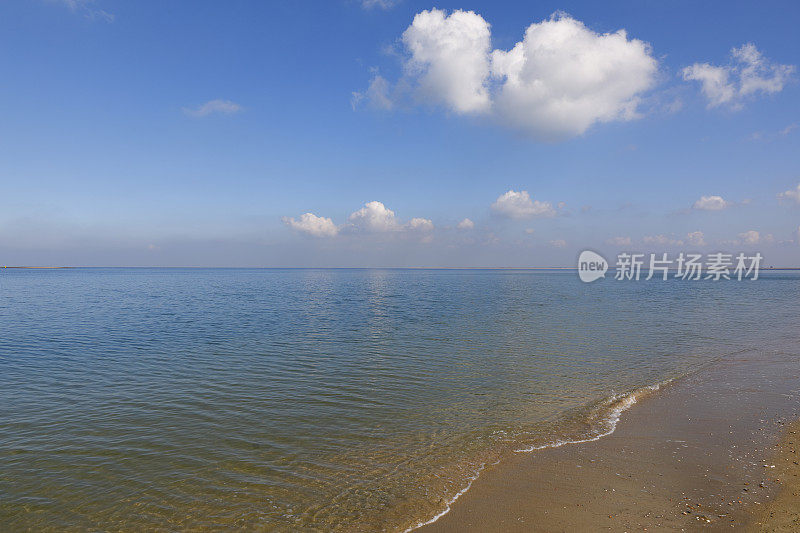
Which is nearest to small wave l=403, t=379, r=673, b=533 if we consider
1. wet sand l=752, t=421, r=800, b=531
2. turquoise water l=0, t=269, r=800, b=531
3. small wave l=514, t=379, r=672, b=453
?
small wave l=514, t=379, r=672, b=453

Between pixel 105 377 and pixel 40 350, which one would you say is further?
pixel 40 350

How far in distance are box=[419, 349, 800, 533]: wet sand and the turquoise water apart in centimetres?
89

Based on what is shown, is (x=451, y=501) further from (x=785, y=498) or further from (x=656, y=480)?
(x=785, y=498)

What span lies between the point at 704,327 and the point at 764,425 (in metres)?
26.3

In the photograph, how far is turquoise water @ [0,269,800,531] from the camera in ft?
28.8

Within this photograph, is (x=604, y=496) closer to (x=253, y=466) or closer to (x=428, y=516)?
(x=428, y=516)

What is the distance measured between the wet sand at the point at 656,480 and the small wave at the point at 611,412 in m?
0.23

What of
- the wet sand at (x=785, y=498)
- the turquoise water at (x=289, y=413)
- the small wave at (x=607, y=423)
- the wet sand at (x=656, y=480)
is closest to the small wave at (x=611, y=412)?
the small wave at (x=607, y=423)

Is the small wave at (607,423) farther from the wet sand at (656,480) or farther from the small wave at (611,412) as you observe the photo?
the wet sand at (656,480)

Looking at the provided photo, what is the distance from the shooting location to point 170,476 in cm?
980

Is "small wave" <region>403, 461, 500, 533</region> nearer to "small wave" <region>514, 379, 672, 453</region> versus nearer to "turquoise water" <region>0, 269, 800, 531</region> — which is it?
"turquoise water" <region>0, 269, 800, 531</region>

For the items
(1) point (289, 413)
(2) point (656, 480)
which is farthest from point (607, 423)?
(1) point (289, 413)

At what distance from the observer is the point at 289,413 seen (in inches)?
553

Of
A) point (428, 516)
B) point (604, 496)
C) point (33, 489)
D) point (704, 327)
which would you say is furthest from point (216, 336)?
point (704, 327)
